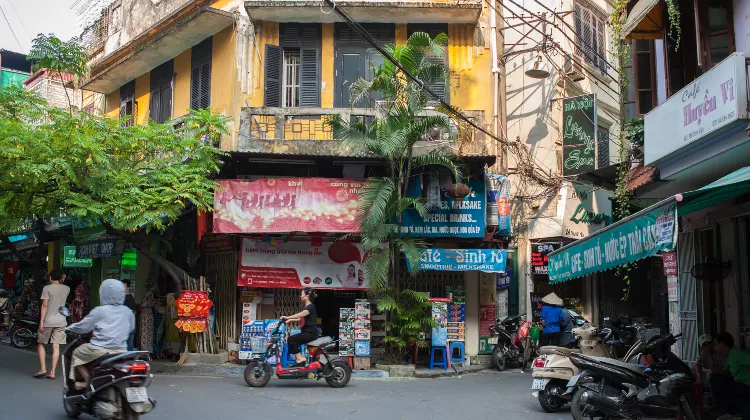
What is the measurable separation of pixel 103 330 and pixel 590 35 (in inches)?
629

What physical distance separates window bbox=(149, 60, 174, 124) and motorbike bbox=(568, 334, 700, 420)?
503 inches

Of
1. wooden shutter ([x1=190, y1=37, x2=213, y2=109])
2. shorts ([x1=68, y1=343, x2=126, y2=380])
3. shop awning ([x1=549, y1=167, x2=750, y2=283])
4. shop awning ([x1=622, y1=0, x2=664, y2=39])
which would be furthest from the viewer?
wooden shutter ([x1=190, y1=37, x2=213, y2=109])

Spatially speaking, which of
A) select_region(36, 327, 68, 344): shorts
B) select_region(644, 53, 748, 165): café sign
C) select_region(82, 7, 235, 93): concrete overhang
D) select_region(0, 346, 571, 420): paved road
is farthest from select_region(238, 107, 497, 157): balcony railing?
select_region(36, 327, 68, 344): shorts

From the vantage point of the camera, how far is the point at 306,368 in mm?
11227

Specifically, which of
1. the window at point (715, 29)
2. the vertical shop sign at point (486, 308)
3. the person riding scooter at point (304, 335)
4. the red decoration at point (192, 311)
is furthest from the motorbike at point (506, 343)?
the window at point (715, 29)

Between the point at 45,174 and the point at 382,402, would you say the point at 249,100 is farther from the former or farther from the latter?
the point at 382,402

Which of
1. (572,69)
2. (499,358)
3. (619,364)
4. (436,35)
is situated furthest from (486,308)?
(619,364)

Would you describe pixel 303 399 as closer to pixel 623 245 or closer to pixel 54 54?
pixel 623 245

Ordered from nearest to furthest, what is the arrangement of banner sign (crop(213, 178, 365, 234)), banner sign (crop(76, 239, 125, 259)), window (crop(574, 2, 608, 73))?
banner sign (crop(213, 178, 365, 234)) → banner sign (crop(76, 239, 125, 259)) → window (crop(574, 2, 608, 73))

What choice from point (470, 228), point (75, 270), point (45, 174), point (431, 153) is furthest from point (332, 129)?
point (75, 270)

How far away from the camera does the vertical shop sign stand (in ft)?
50.9

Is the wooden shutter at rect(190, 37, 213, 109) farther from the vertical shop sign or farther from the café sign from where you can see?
the café sign

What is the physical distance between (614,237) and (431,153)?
617cm

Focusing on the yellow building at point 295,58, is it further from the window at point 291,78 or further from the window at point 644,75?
the window at point 644,75
